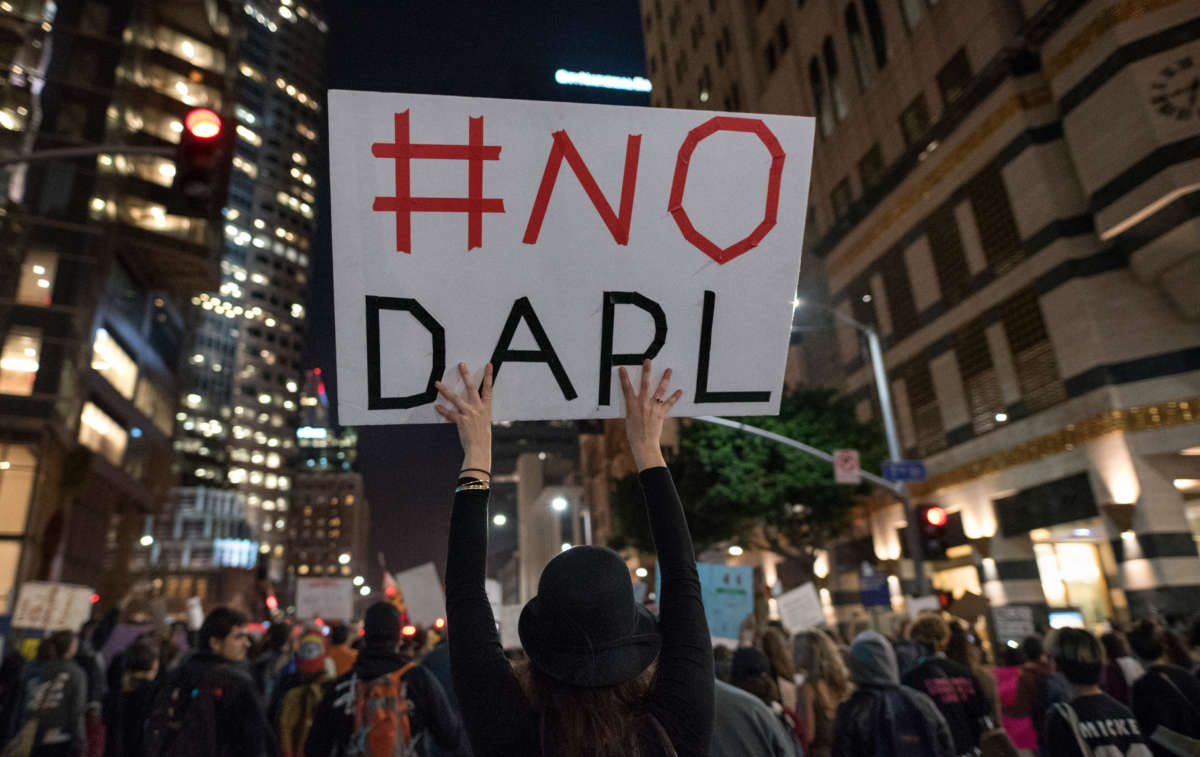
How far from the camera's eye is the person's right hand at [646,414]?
2.39m

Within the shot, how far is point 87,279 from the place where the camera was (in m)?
29.6

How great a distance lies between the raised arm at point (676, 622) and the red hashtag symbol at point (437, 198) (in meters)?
0.96

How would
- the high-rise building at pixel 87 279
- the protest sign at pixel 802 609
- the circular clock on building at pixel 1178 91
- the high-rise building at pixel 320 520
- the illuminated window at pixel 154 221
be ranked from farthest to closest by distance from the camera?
1. the high-rise building at pixel 320 520
2. the illuminated window at pixel 154 221
3. the high-rise building at pixel 87 279
4. the circular clock on building at pixel 1178 91
5. the protest sign at pixel 802 609

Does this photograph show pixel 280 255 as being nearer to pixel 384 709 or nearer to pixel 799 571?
pixel 799 571

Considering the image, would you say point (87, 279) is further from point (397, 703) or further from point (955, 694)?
point (955, 694)

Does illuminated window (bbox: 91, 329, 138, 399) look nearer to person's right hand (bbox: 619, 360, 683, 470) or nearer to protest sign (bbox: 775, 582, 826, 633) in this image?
protest sign (bbox: 775, 582, 826, 633)

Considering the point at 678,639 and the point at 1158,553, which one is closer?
the point at 678,639

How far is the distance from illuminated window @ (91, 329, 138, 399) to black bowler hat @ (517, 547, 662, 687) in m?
34.3

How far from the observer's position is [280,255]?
164 m

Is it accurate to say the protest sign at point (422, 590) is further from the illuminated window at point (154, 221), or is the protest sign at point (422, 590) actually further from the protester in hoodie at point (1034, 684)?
the illuminated window at point (154, 221)

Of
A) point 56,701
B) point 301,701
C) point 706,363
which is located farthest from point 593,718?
point 56,701

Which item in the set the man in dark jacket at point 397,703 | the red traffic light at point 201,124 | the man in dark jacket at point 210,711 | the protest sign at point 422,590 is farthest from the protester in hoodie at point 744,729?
the protest sign at point 422,590

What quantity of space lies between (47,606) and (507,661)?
12191 mm

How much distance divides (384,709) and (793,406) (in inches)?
926
